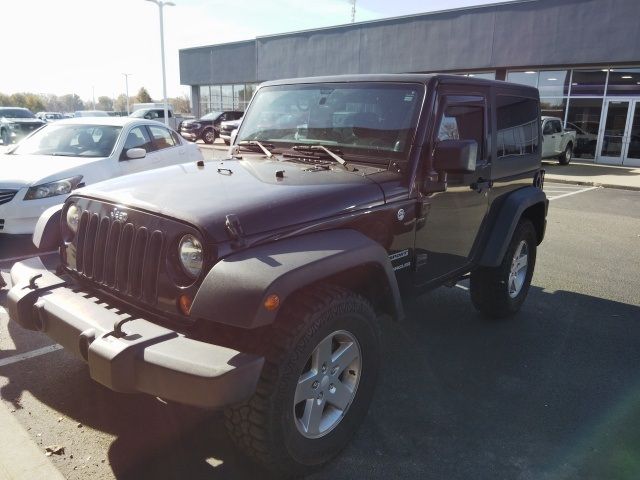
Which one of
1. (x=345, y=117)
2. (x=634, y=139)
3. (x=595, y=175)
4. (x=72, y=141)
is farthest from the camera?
(x=634, y=139)

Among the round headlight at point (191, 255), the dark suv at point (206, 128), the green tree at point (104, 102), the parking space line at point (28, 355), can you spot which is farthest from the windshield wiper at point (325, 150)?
the green tree at point (104, 102)

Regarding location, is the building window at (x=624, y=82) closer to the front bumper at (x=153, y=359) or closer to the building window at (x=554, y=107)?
the building window at (x=554, y=107)

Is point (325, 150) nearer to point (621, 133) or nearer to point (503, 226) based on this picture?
point (503, 226)

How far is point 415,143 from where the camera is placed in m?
3.28

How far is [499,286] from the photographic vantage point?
449 centimetres

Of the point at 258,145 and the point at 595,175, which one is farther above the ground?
the point at 258,145

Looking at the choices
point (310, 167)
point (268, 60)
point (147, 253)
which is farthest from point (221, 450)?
point (268, 60)

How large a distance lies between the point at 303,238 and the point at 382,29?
22759 mm

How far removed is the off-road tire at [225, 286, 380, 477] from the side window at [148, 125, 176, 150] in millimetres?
6587

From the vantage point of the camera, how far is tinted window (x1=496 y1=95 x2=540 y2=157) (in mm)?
4320

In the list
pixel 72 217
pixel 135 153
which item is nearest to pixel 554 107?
pixel 135 153

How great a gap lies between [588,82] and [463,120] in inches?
712

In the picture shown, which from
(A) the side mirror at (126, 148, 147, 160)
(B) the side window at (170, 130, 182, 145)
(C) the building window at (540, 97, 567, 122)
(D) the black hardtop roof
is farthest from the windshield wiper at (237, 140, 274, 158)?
(C) the building window at (540, 97, 567, 122)

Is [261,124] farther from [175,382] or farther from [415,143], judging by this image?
[175,382]
